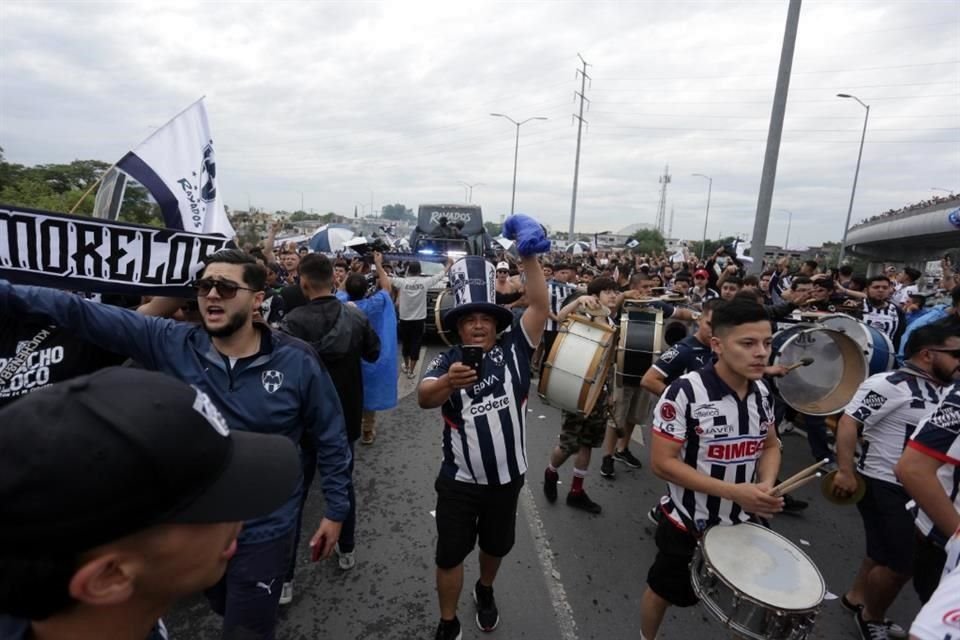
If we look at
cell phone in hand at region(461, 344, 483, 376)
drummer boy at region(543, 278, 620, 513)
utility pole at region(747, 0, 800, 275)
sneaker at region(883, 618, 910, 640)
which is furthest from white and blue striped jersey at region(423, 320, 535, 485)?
utility pole at region(747, 0, 800, 275)

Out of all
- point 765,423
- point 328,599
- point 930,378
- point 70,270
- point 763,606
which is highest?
point 70,270

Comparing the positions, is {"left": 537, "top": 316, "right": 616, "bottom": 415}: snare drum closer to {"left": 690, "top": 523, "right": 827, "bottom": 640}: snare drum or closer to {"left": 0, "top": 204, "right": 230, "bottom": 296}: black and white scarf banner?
{"left": 690, "top": 523, "right": 827, "bottom": 640}: snare drum

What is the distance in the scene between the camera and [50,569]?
771 millimetres

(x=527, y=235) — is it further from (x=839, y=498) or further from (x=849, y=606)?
(x=849, y=606)

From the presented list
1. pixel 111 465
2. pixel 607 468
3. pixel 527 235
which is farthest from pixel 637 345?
pixel 111 465

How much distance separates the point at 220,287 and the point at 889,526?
4.14m

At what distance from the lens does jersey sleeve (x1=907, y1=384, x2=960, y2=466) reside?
7.18ft

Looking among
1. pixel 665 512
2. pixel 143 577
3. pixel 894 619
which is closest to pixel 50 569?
pixel 143 577

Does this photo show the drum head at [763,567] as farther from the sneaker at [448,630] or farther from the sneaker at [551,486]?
the sneaker at [551,486]

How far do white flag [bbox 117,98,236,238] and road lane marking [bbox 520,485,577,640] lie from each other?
353 cm

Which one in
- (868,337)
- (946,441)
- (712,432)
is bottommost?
(712,432)

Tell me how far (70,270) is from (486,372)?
7.21 feet

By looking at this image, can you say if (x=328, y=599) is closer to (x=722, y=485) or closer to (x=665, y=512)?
(x=665, y=512)

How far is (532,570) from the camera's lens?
142 inches
